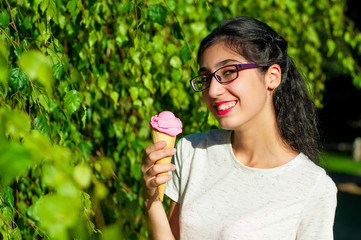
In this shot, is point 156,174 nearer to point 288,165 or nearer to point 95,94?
point 288,165

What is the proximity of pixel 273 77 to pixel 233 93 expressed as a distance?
22 cm

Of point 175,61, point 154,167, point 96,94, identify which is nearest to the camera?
point 154,167

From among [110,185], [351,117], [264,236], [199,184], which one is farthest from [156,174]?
[351,117]

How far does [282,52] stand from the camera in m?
1.40

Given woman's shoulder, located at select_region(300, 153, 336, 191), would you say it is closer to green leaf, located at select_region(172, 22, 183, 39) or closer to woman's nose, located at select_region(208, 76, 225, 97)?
woman's nose, located at select_region(208, 76, 225, 97)

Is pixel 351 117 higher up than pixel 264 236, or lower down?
lower down

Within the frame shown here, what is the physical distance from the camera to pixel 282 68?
140 cm

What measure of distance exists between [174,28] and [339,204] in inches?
244

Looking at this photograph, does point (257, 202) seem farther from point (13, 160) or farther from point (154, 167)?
point (13, 160)

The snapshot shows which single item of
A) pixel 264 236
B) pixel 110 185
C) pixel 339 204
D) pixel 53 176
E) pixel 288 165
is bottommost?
pixel 339 204

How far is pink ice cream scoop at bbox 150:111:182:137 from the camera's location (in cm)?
125

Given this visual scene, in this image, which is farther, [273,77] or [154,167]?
[273,77]

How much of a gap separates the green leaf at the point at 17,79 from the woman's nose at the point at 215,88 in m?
0.55

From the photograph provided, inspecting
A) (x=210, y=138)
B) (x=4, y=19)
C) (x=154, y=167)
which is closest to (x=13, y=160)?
(x=154, y=167)
